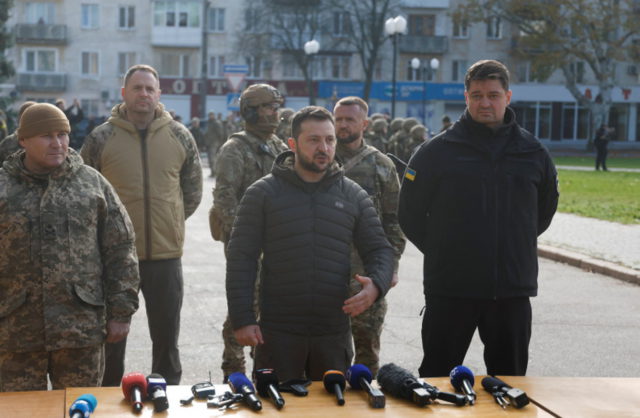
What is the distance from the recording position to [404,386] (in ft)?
13.0

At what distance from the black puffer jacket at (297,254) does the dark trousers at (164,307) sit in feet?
5.23

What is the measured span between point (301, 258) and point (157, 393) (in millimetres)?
1297

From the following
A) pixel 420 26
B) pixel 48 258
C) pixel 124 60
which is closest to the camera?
pixel 48 258

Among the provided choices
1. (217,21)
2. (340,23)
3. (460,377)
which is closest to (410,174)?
(460,377)

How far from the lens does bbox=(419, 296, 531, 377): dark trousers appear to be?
5.27 meters

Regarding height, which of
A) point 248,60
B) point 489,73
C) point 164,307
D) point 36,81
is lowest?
point 164,307

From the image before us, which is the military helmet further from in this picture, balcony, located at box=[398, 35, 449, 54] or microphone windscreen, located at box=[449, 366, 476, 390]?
balcony, located at box=[398, 35, 449, 54]

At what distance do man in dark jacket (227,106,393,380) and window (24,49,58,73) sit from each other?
67548mm

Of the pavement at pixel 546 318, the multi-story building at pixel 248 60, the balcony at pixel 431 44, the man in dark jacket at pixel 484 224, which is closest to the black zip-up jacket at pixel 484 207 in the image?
the man in dark jacket at pixel 484 224

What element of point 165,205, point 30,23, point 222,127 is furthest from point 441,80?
point 165,205

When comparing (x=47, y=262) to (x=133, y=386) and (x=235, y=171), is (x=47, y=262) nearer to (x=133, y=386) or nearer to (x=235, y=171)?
(x=133, y=386)

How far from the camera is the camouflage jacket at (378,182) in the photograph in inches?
257

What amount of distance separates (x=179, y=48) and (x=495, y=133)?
221 feet

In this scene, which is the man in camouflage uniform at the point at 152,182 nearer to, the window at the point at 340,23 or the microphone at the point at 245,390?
the microphone at the point at 245,390
